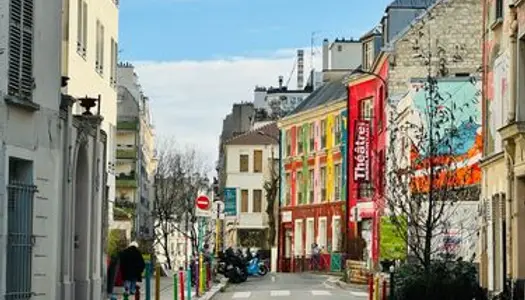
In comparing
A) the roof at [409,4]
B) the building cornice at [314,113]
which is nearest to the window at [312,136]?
the building cornice at [314,113]

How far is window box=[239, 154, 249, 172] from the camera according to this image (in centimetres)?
9700

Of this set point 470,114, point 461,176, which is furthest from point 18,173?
point 470,114

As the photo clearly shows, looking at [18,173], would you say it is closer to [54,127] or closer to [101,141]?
[54,127]

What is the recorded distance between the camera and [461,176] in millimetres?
Answer: 33812

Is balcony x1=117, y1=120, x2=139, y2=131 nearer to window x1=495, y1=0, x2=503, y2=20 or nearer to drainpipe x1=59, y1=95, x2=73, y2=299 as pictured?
window x1=495, y1=0, x2=503, y2=20

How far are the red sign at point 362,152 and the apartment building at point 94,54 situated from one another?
22410 millimetres

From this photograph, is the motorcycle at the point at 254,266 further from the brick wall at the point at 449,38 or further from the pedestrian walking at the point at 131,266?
the pedestrian walking at the point at 131,266

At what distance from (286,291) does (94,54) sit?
1094cm

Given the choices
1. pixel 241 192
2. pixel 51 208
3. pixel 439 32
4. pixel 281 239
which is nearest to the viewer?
pixel 51 208

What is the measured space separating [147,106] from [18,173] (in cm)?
8861

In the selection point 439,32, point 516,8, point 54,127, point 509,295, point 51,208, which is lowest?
point 509,295

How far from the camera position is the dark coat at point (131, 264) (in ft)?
94.7

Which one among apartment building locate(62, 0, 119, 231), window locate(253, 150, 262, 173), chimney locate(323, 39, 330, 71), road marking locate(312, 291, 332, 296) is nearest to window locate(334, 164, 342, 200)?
chimney locate(323, 39, 330, 71)

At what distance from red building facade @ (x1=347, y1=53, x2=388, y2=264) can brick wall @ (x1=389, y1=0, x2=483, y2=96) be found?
5.35ft
